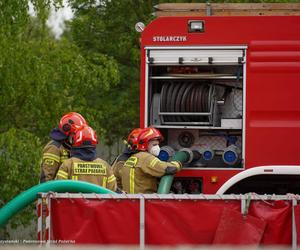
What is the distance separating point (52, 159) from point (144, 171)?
995 mm

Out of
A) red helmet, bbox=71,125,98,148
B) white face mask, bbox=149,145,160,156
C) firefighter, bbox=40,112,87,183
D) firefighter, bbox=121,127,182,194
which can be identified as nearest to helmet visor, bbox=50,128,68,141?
firefighter, bbox=40,112,87,183

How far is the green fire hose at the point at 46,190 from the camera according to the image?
972 centimetres

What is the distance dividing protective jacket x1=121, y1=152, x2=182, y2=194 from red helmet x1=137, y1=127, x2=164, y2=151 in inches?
3.4

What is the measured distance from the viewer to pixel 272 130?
1181cm

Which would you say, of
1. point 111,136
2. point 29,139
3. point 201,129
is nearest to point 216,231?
point 201,129

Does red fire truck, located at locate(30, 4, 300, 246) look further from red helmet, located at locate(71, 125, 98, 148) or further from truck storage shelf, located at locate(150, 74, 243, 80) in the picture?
red helmet, located at locate(71, 125, 98, 148)

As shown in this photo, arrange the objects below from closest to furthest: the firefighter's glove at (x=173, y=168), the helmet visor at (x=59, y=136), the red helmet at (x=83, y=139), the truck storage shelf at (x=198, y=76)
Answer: the red helmet at (x=83, y=139) → the firefighter's glove at (x=173, y=168) → the helmet visor at (x=59, y=136) → the truck storage shelf at (x=198, y=76)

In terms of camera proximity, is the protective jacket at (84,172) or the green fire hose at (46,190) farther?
the protective jacket at (84,172)

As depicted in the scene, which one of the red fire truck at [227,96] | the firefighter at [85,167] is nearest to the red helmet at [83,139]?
the firefighter at [85,167]

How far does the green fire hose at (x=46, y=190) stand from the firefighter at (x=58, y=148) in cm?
163

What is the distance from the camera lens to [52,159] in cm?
1164

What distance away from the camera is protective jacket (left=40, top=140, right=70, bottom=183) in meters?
11.6

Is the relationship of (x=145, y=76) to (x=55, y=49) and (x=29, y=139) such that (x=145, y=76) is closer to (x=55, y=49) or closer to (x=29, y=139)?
(x=29, y=139)

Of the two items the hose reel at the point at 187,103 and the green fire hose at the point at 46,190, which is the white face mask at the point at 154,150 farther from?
the green fire hose at the point at 46,190
